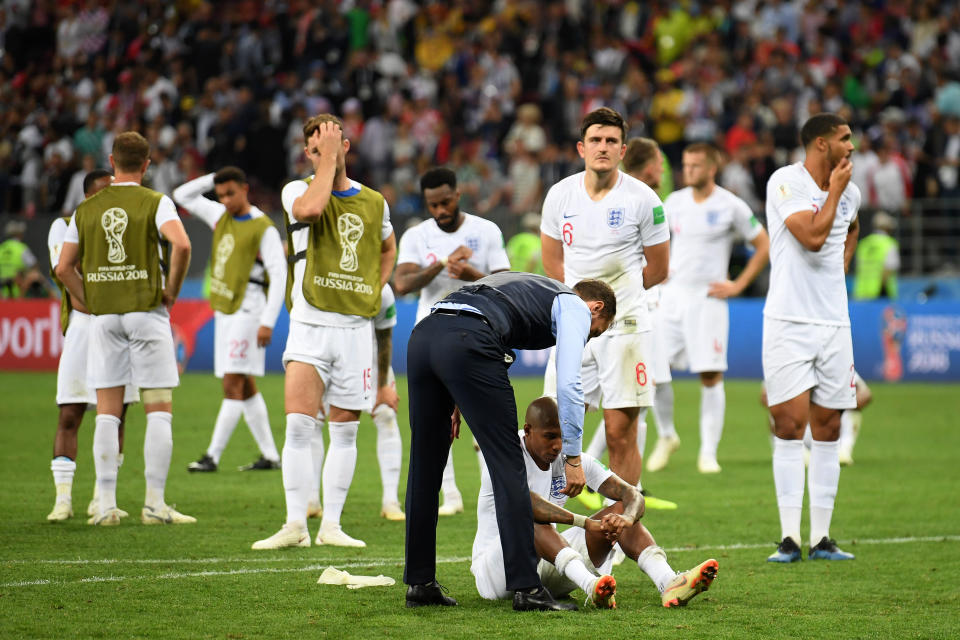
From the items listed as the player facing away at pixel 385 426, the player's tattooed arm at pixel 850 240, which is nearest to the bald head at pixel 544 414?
the player facing away at pixel 385 426

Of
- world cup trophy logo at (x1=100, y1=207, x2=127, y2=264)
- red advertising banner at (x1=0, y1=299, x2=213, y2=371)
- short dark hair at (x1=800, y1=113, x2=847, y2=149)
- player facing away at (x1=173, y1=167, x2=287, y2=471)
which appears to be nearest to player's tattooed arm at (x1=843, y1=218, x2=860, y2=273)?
short dark hair at (x1=800, y1=113, x2=847, y2=149)

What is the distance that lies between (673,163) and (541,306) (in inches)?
711

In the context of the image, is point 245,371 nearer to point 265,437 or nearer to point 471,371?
point 265,437

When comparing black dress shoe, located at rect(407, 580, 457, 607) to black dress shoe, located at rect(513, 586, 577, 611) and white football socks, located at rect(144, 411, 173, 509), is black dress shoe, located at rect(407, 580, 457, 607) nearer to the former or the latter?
black dress shoe, located at rect(513, 586, 577, 611)

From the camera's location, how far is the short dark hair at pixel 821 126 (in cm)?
802

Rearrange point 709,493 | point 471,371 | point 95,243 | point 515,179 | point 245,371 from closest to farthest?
1. point 471,371
2. point 95,243
3. point 709,493
4. point 245,371
5. point 515,179

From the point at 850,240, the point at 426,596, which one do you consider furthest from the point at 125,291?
the point at 850,240

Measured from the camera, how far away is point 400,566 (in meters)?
7.62

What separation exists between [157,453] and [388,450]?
1.73m

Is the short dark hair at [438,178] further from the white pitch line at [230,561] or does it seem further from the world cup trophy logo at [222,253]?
the world cup trophy logo at [222,253]

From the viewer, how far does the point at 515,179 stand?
23.1m

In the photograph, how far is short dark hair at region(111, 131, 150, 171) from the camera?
8852 millimetres

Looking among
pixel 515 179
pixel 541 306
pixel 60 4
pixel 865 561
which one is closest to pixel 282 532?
pixel 541 306

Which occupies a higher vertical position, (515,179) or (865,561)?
(515,179)
